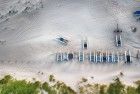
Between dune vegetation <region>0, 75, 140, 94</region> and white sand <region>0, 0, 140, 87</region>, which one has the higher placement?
white sand <region>0, 0, 140, 87</region>

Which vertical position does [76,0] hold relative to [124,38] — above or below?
above

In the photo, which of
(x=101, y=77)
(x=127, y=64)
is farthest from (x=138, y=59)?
(x=101, y=77)

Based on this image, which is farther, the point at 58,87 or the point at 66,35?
the point at 66,35

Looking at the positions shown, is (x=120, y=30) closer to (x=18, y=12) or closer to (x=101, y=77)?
(x=101, y=77)

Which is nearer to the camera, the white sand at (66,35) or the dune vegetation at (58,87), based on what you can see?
the dune vegetation at (58,87)

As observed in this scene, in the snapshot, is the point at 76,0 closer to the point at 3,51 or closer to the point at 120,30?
the point at 120,30

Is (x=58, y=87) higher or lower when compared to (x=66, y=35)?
lower

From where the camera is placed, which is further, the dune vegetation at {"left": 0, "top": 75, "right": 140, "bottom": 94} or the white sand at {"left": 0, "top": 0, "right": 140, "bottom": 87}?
the white sand at {"left": 0, "top": 0, "right": 140, "bottom": 87}

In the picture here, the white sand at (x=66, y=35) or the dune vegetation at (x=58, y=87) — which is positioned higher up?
the white sand at (x=66, y=35)

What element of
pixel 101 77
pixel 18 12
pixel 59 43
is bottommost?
pixel 101 77
